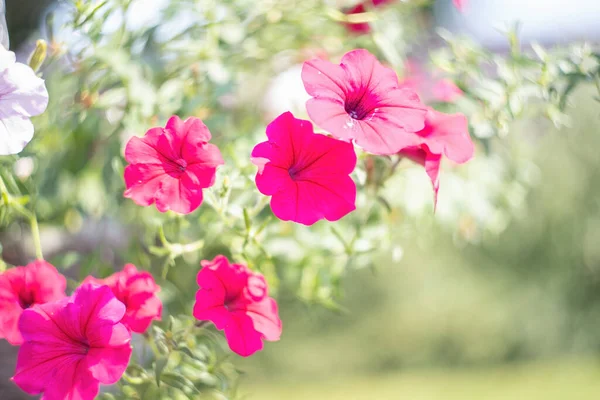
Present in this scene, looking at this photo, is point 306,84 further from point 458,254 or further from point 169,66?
point 458,254

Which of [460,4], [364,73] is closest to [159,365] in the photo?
[364,73]

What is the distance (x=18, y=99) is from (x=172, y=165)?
0.59ft

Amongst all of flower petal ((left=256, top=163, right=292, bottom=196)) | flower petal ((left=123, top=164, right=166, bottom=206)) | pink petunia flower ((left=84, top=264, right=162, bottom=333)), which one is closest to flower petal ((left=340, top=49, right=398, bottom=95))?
flower petal ((left=256, top=163, right=292, bottom=196))

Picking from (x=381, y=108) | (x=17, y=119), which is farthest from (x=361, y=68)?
(x=17, y=119)

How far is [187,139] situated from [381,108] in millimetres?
215

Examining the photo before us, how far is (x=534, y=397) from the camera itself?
297 centimetres

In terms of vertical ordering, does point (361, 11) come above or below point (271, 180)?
below

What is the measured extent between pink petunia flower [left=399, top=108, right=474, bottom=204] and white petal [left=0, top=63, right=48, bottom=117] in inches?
17.0

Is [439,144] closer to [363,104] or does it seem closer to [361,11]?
[363,104]

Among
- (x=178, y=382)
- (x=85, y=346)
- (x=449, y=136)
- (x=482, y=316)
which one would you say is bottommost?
(x=482, y=316)

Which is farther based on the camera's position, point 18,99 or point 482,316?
point 482,316

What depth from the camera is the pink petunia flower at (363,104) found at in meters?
0.63

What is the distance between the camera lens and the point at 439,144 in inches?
28.8

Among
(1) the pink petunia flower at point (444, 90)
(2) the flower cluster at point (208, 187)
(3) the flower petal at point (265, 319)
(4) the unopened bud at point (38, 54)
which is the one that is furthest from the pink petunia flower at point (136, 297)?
(1) the pink petunia flower at point (444, 90)
